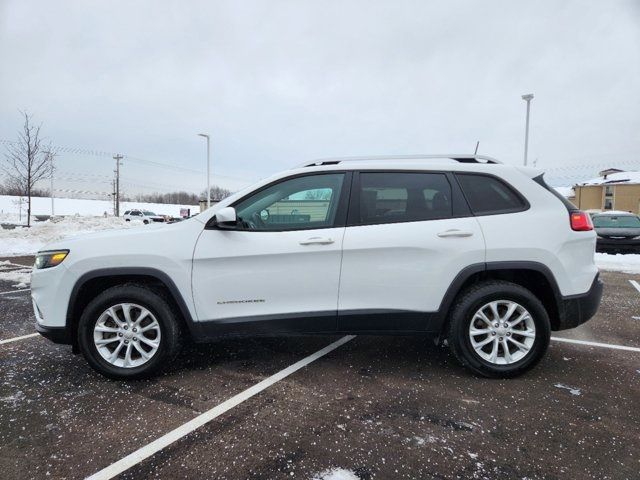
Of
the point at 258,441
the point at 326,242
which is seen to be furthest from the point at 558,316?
the point at 258,441

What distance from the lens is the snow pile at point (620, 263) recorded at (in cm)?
960

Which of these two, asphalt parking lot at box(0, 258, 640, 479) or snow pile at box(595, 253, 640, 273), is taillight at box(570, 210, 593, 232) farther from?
snow pile at box(595, 253, 640, 273)

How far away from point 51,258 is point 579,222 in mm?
4368

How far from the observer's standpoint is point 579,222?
3.24 meters

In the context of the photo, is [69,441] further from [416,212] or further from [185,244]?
[416,212]

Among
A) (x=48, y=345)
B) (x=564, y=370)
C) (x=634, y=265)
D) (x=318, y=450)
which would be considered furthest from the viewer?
(x=634, y=265)

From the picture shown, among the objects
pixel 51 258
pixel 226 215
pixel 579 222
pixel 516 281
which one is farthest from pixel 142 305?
pixel 579 222

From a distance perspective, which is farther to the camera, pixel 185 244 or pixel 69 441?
pixel 185 244

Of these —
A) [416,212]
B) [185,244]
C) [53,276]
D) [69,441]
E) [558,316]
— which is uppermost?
[416,212]

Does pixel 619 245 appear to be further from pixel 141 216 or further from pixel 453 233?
pixel 141 216

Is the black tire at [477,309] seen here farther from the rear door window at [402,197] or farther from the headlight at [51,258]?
the headlight at [51,258]

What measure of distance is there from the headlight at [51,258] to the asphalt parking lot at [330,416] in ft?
3.19

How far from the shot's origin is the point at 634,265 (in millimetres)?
10086

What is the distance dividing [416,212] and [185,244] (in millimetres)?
1915
